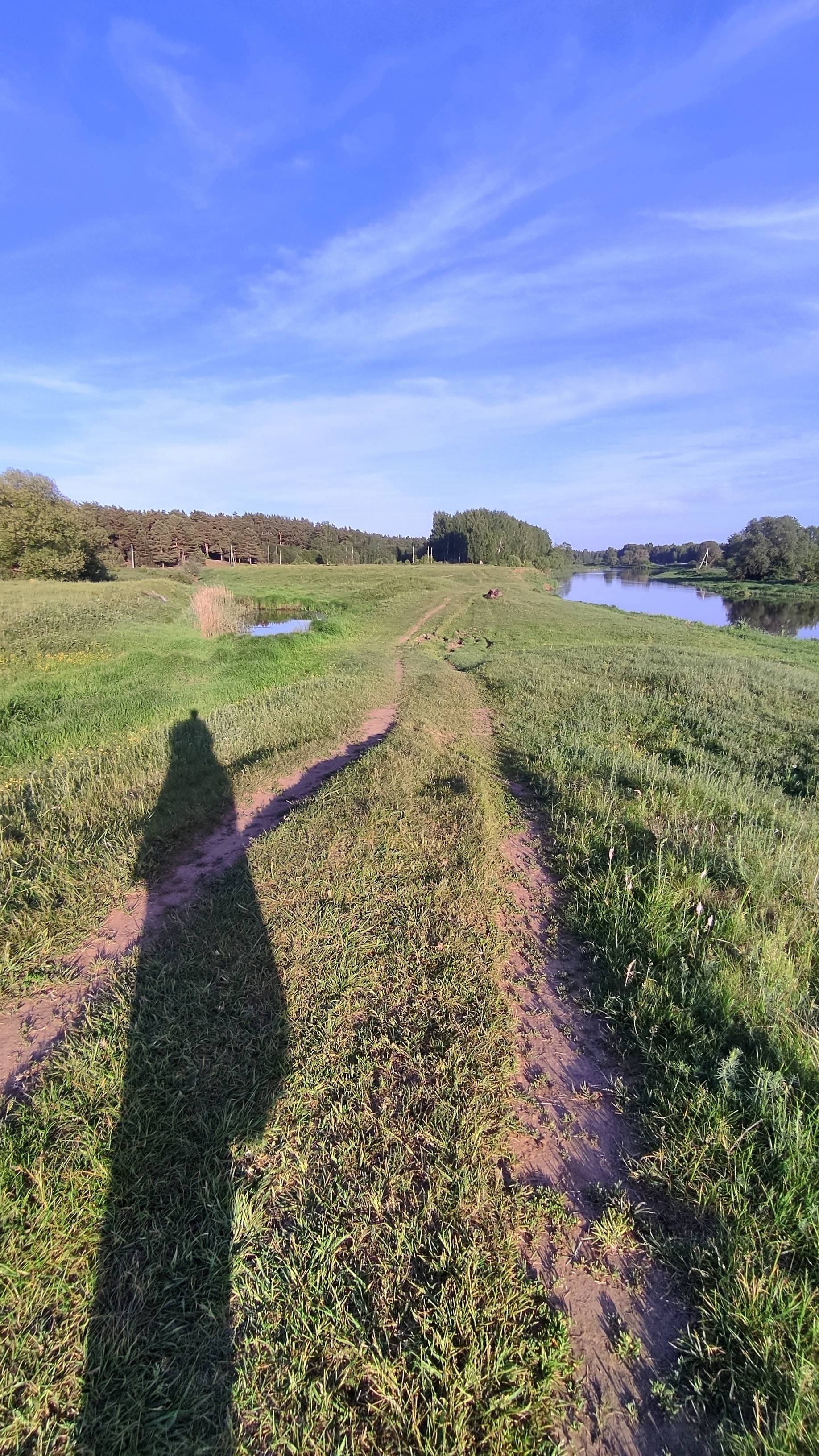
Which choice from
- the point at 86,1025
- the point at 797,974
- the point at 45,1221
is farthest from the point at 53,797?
the point at 797,974

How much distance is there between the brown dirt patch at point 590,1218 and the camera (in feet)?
6.34

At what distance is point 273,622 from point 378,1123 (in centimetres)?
3532

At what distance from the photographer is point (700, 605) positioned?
214ft

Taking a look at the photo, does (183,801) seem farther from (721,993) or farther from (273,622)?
(273,622)

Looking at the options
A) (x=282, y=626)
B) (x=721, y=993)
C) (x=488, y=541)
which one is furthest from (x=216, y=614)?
(x=488, y=541)

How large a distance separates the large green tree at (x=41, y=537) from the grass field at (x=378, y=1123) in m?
37.5

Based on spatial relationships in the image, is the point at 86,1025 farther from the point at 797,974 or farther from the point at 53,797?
Answer: the point at 797,974

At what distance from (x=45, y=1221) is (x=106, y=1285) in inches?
16.9

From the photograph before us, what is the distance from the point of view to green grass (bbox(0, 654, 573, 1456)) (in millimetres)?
1888

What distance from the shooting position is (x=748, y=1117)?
292cm

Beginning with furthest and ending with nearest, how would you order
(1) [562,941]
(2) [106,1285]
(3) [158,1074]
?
1. (1) [562,941]
2. (3) [158,1074]
3. (2) [106,1285]

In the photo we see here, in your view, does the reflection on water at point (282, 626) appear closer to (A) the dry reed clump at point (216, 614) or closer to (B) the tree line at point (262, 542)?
(A) the dry reed clump at point (216, 614)

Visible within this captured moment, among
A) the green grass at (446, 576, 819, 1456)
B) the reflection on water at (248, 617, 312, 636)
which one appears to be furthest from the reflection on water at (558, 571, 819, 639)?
the green grass at (446, 576, 819, 1456)

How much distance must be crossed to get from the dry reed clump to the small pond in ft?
2.86
